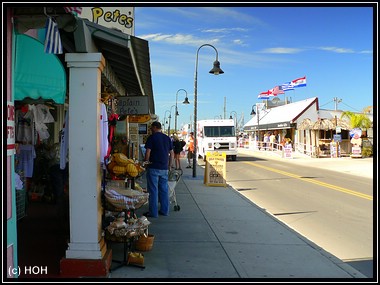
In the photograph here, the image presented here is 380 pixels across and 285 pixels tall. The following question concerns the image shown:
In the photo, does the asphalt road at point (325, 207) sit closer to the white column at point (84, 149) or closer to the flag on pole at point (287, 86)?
the white column at point (84, 149)

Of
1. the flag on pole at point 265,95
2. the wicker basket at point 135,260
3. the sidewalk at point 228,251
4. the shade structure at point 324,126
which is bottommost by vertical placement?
the sidewalk at point 228,251

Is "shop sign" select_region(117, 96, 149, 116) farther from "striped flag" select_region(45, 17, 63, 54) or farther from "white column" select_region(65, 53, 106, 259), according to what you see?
"striped flag" select_region(45, 17, 63, 54)

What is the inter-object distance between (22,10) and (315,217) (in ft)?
24.7

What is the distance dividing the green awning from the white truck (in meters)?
21.6

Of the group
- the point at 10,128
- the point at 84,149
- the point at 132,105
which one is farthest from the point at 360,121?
the point at 10,128

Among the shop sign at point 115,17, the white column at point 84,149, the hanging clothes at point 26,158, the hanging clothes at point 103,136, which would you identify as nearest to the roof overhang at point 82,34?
the white column at point 84,149

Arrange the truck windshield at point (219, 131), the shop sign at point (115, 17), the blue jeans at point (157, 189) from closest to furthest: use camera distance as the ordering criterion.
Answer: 1. the blue jeans at point (157, 189)
2. the shop sign at point (115, 17)
3. the truck windshield at point (219, 131)

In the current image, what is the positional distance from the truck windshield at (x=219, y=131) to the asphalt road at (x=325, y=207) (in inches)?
390

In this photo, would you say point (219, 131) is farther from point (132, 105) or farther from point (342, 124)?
point (132, 105)

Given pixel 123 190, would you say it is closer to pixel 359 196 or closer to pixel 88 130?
pixel 88 130

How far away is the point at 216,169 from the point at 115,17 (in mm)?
6433

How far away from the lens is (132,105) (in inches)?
378

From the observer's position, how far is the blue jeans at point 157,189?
7.45 m
